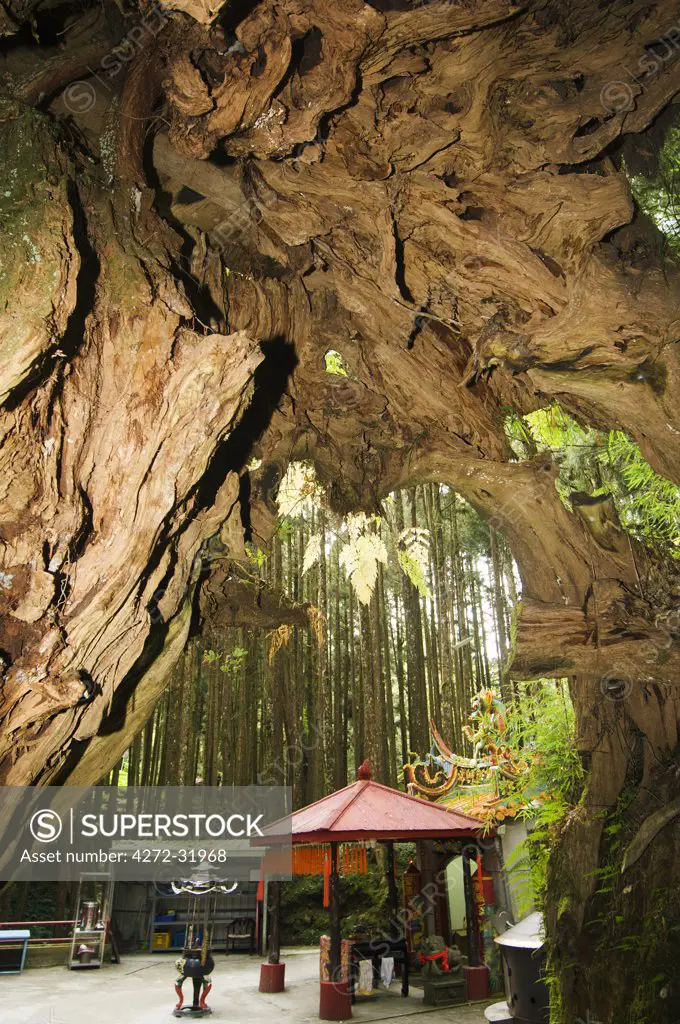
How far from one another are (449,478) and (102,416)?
221 centimetres

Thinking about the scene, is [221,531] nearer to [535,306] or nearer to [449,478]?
[449,478]

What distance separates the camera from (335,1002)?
7.37 m

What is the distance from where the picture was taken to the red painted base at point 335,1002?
731cm

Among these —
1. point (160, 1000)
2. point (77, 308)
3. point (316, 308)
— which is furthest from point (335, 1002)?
point (77, 308)

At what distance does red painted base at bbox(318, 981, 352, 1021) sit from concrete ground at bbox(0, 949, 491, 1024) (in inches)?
5.7

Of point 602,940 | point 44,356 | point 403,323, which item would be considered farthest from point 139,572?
point 602,940

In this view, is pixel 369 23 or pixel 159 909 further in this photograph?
pixel 159 909

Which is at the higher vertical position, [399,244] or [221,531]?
[399,244]

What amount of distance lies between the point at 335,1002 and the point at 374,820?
2105 millimetres

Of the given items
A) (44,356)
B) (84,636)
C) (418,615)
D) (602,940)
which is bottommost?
(602,940)

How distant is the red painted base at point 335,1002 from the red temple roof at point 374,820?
63.2 inches

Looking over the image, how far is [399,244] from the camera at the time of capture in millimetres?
3584

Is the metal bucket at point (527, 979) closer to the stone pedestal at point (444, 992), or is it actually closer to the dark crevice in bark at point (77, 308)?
the stone pedestal at point (444, 992)

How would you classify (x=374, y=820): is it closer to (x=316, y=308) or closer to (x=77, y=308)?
(x=316, y=308)
